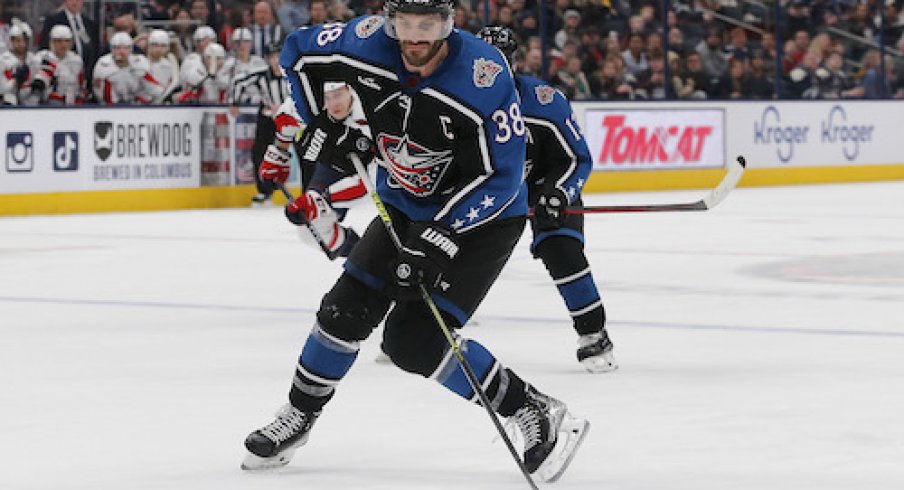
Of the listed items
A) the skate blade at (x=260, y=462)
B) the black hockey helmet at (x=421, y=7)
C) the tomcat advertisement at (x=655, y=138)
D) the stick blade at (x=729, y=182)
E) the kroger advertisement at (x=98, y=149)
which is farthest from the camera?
the tomcat advertisement at (x=655, y=138)

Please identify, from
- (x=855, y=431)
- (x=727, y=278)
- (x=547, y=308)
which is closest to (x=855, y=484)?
A: (x=855, y=431)

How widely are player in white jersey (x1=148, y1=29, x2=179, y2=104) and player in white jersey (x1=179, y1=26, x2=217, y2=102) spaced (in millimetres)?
92

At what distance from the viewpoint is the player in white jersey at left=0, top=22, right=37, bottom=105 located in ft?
41.8

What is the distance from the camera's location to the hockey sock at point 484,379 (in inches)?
155

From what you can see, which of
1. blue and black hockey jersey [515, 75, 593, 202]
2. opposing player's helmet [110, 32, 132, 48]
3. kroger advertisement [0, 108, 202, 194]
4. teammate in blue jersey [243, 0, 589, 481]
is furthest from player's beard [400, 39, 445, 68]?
opposing player's helmet [110, 32, 132, 48]

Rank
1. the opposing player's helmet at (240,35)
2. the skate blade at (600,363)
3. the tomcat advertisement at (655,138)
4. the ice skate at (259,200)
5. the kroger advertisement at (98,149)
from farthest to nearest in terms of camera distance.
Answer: the tomcat advertisement at (655,138), the ice skate at (259,200), the opposing player's helmet at (240,35), the kroger advertisement at (98,149), the skate blade at (600,363)

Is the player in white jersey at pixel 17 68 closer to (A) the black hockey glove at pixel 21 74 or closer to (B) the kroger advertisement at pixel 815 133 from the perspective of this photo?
(A) the black hockey glove at pixel 21 74

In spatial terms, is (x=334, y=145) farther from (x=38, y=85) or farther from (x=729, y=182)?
(x=38, y=85)

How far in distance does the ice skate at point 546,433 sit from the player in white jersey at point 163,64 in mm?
9993

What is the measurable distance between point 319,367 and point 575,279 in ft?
6.18

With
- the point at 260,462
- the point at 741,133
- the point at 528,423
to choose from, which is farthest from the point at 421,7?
the point at 741,133

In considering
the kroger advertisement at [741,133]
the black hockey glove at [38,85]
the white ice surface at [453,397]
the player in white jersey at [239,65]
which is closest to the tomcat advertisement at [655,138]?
the kroger advertisement at [741,133]

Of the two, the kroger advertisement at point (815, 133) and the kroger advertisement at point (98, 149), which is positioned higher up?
the kroger advertisement at point (98, 149)

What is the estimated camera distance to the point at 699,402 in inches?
196
